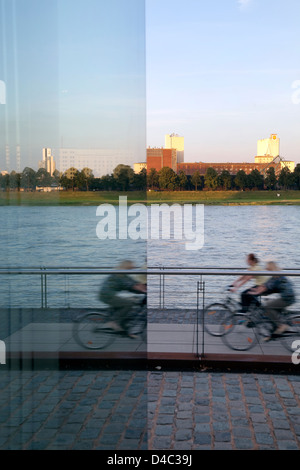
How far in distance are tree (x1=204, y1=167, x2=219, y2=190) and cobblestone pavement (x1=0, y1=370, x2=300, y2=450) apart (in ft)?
57.0

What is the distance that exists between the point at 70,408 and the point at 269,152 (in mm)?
24987

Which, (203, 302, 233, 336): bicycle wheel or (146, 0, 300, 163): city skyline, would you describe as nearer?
(203, 302, 233, 336): bicycle wheel

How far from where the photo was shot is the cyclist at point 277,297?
10.6ft

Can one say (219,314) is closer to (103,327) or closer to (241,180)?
(103,327)

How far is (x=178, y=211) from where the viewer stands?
41.6 metres

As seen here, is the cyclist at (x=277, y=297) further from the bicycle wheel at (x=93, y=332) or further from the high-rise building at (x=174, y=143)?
the high-rise building at (x=174, y=143)

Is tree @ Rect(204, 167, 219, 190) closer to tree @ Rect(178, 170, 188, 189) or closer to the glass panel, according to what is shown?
tree @ Rect(178, 170, 188, 189)

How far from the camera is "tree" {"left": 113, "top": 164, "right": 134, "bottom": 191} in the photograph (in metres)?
0.67

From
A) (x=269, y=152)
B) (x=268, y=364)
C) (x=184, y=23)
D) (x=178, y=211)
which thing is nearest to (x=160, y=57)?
(x=184, y=23)

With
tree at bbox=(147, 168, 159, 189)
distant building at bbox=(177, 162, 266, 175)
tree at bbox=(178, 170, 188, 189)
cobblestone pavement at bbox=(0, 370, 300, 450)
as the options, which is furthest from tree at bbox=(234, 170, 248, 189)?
cobblestone pavement at bbox=(0, 370, 300, 450)

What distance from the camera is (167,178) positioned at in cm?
1416

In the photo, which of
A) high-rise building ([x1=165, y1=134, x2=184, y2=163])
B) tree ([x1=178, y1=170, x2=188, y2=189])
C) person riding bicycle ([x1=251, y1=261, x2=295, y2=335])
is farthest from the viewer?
high-rise building ([x1=165, y1=134, x2=184, y2=163])

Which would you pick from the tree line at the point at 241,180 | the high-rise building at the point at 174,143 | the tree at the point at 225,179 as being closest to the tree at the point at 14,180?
the tree line at the point at 241,180
